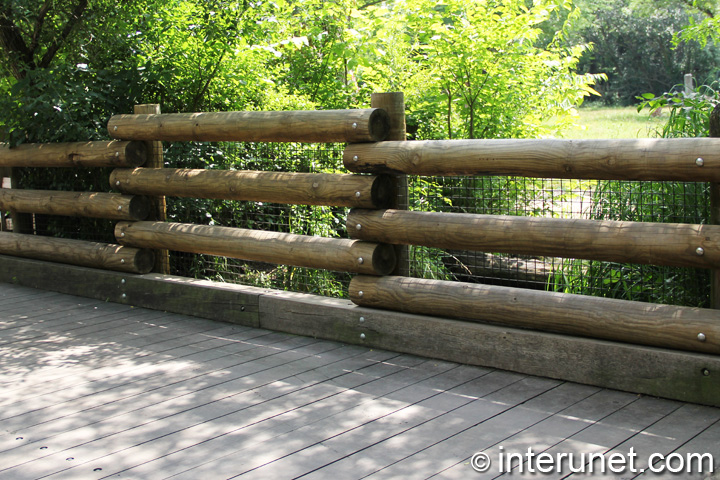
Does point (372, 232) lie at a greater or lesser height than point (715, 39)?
lesser

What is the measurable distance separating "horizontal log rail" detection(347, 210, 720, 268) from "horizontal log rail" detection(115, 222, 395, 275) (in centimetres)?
Result: 15

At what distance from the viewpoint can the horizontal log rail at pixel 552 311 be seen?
12.5ft

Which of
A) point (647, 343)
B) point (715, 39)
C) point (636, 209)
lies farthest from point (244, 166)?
point (715, 39)

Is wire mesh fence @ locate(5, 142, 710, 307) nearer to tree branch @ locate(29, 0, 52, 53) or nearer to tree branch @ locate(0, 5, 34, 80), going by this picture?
tree branch @ locate(0, 5, 34, 80)

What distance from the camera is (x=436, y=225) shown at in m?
4.65

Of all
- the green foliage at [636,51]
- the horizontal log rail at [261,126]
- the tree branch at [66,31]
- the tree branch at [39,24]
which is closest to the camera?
the horizontal log rail at [261,126]

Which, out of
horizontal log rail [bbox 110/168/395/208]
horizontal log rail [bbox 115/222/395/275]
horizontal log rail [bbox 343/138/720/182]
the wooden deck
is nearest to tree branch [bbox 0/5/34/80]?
horizontal log rail [bbox 110/168/395/208]

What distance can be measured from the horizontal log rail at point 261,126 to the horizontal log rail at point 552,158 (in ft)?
0.47

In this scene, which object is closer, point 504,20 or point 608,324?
point 608,324

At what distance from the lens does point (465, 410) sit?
3791 mm

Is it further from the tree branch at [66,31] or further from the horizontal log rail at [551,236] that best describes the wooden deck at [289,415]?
the tree branch at [66,31]

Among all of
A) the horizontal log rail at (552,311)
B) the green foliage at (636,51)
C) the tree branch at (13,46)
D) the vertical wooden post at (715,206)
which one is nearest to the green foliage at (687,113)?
the vertical wooden post at (715,206)

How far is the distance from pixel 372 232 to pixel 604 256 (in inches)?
59.2

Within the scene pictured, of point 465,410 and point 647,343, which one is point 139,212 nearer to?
point 465,410
